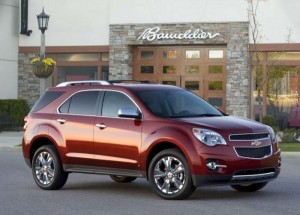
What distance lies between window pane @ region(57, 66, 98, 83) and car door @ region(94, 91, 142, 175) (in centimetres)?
2176

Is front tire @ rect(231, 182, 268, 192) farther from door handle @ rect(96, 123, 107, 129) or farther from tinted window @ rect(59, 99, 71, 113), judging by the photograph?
tinted window @ rect(59, 99, 71, 113)

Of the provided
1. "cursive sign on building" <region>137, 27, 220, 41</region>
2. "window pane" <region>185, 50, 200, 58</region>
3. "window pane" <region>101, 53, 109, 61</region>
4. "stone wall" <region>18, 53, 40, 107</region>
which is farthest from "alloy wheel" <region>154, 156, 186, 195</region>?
"stone wall" <region>18, 53, 40, 107</region>

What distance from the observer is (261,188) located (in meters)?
13.3

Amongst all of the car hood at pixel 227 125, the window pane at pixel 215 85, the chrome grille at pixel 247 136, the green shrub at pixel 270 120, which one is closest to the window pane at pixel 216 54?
the window pane at pixel 215 85

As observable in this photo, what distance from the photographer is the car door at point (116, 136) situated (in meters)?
12.4

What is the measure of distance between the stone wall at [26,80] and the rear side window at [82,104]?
22.2 meters

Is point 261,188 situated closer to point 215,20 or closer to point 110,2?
point 215,20

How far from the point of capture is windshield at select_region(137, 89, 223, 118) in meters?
12.7

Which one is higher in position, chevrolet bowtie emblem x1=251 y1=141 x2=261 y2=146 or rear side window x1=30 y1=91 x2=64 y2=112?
rear side window x1=30 y1=91 x2=64 y2=112

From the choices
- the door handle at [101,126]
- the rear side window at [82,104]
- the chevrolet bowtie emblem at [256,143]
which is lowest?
the chevrolet bowtie emblem at [256,143]

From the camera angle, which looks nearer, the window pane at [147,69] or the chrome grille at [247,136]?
the chrome grille at [247,136]

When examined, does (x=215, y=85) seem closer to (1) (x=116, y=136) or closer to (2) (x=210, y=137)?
(1) (x=116, y=136)

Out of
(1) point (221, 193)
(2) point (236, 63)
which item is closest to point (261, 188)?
(1) point (221, 193)

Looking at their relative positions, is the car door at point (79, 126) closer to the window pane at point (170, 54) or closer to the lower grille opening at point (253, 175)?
the lower grille opening at point (253, 175)
